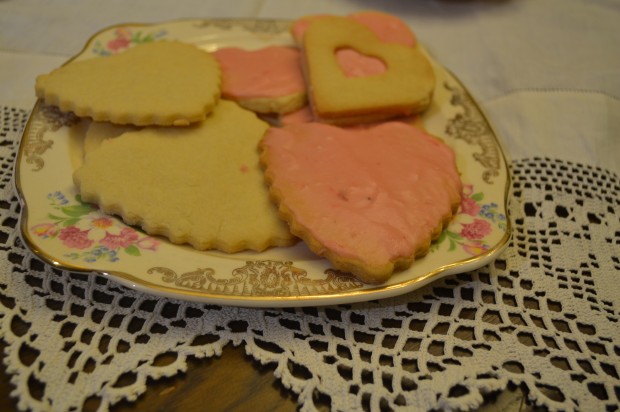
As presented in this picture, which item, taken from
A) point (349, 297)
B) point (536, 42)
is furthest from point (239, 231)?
point (536, 42)

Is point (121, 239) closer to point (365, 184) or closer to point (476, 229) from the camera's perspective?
point (365, 184)

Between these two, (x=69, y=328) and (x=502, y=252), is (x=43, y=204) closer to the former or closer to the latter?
(x=69, y=328)

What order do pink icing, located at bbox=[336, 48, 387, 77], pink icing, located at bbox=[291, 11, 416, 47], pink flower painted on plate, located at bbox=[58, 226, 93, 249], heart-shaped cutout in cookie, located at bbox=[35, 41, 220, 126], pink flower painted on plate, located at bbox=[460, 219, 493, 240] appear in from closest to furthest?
1. pink flower painted on plate, located at bbox=[58, 226, 93, 249]
2. pink flower painted on plate, located at bbox=[460, 219, 493, 240]
3. heart-shaped cutout in cookie, located at bbox=[35, 41, 220, 126]
4. pink icing, located at bbox=[336, 48, 387, 77]
5. pink icing, located at bbox=[291, 11, 416, 47]

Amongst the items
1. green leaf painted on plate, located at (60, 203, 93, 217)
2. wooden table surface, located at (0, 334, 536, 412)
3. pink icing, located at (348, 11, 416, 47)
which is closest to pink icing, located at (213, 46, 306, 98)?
pink icing, located at (348, 11, 416, 47)

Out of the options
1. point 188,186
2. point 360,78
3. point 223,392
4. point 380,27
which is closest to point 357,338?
point 223,392

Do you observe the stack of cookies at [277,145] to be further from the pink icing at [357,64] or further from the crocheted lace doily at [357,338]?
the crocheted lace doily at [357,338]

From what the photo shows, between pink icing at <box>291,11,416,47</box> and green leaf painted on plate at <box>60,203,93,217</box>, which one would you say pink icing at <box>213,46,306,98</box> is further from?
green leaf painted on plate at <box>60,203,93,217</box>
